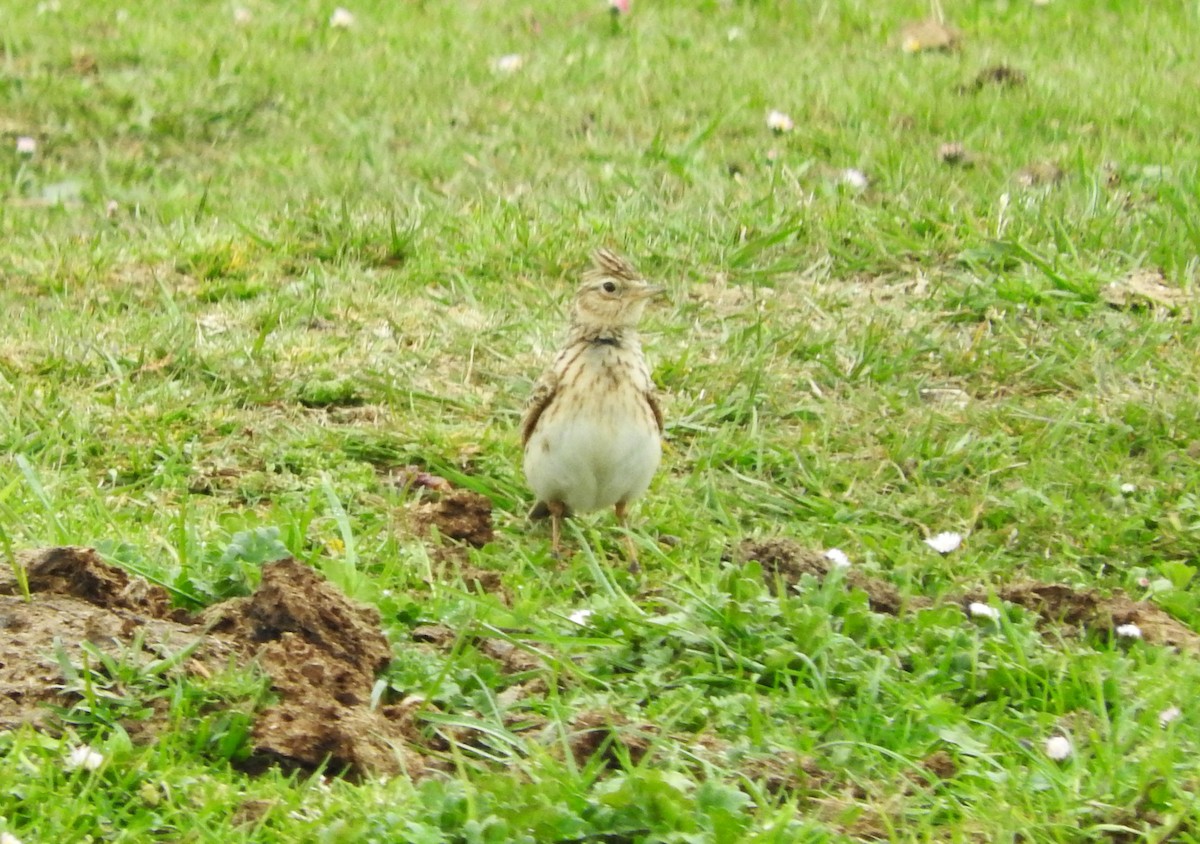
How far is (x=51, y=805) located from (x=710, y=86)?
750 centimetres

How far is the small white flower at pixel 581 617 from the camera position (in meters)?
5.06

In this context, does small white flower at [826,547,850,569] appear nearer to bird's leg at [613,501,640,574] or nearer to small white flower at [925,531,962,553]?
small white flower at [925,531,962,553]

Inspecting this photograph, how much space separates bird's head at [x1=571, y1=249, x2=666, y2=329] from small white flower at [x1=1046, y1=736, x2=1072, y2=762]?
7.57 ft

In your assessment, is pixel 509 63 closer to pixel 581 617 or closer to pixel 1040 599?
pixel 1040 599

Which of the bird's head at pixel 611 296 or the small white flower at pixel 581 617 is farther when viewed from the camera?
the bird's head at pixel 611 296

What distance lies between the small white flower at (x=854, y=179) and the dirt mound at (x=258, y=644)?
4.80 m

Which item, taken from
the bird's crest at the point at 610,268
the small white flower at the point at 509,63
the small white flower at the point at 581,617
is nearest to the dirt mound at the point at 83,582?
the small white flower at the point at 581,617

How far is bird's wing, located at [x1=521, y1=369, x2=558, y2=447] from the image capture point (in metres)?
6.19

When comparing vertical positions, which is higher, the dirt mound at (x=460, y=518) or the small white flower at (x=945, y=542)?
the dirt mound at (x=460, y=518)

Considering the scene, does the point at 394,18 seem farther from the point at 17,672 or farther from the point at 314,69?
the point at 17,672

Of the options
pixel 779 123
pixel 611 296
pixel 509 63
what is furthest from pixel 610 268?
pixel 509 63

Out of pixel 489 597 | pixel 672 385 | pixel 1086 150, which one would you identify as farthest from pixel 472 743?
pixel 1086 150

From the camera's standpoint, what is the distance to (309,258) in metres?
8.45

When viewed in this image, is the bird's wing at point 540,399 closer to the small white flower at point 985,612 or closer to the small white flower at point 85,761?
the small white flower at point 985,612
